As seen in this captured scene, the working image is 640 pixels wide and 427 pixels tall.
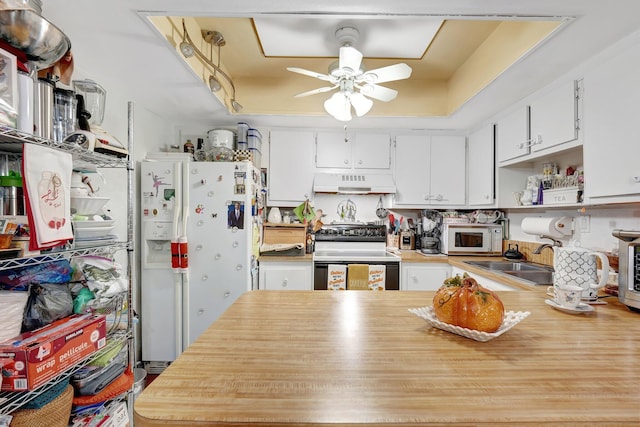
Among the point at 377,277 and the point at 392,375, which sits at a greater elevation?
the point at 392,375

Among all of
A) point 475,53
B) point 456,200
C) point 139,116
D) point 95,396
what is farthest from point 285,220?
point 475,53

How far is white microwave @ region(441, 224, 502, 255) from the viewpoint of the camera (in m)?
2.87

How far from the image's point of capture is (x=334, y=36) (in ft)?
7.13

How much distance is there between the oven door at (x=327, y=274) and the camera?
2.74 meters

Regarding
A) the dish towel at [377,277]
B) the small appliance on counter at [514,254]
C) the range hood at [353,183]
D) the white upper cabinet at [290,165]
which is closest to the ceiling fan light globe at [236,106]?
the white upper cabinet at [290,165]

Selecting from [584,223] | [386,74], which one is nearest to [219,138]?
A: [386,74]

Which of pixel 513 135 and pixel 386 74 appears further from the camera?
pixel 513 135

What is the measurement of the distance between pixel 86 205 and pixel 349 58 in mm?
1643

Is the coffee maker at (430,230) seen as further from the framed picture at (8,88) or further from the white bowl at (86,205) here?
the framed picture at (8,88)

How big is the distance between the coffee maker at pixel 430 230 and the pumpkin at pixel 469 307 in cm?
227

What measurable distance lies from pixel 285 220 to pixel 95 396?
7.09 feet

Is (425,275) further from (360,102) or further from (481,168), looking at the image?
(360,102)

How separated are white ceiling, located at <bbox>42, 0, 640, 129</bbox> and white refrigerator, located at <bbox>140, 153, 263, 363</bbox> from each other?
0.68 meters

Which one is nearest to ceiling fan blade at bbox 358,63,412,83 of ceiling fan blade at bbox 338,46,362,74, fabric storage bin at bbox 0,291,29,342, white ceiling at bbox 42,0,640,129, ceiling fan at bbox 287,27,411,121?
ceiling fan at bbox 287,27,411,121
